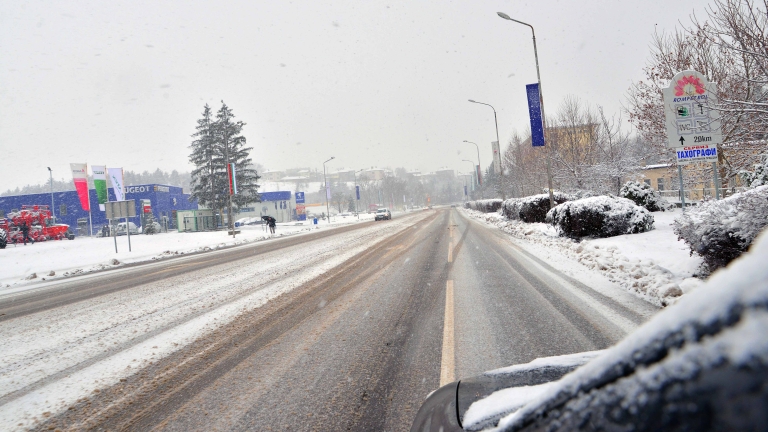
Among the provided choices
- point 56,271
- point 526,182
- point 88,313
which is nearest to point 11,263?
point 56,271

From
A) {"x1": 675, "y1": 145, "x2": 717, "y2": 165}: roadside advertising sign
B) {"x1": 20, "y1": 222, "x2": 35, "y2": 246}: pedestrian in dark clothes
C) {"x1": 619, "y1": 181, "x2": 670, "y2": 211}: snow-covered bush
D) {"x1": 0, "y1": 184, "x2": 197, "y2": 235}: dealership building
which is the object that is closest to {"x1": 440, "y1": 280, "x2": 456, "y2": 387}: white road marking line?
{"x1": 675, "y1": 145, "x2": 717, "y2": 165}: roadside advertising sign

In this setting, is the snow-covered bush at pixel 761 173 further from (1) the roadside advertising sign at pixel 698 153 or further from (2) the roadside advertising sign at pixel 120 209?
(2) the roadside advertising sign at pixel 120 209

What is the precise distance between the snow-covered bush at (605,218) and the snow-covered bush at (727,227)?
17.8 ft

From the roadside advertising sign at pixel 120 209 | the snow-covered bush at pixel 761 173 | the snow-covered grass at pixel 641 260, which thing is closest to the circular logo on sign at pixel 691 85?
the snow-covered grass at pixel 641 260

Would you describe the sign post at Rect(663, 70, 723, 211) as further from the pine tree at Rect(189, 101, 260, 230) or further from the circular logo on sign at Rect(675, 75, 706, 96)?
the pine tree at Rect(189, 101, 260, 230)

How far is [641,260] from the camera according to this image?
24.7ft

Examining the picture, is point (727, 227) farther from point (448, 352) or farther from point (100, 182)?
point (100, 182)

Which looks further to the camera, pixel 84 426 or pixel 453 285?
pixel 453 285

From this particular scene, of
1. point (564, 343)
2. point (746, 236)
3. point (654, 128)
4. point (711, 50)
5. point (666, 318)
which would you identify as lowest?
point (564, 343)

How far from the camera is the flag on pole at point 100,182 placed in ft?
80.3

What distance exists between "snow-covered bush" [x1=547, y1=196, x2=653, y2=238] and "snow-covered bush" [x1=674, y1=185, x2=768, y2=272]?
214 inches

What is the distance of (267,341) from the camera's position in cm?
484

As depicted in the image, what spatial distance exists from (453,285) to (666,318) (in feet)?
23.5

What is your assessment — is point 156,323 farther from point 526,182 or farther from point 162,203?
point 162,203
